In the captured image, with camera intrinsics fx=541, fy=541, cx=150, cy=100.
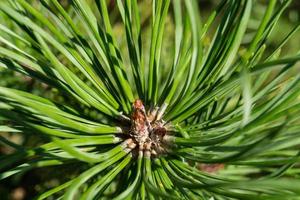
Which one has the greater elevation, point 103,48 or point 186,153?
point 103,48

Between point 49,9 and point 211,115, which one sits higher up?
point 49,9

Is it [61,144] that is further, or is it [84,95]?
[84,95]

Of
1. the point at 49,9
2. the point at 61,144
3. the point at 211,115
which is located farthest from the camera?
the point at 211,115

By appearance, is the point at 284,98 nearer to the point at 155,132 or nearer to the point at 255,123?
the point at 255,123

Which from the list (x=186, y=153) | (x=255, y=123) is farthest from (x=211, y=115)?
(x=255, y=123)

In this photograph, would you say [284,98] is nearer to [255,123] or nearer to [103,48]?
[255,123]

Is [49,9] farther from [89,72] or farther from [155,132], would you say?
[155,132]

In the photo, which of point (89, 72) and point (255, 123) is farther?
point (89, 72)

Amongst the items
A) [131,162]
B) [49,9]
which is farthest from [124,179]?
[49,9]

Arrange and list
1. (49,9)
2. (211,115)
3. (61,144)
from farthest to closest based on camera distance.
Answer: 1. (211,115)
2. (49,9)
3. (61,144)
